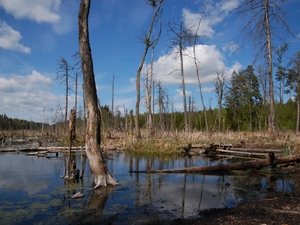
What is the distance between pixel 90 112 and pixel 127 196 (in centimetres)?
236

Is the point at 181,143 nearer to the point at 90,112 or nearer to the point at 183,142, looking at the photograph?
the point at 183,142

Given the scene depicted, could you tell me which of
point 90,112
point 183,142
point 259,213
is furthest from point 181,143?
point 259,213

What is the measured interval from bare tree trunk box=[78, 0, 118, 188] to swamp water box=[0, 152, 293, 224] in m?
0.39

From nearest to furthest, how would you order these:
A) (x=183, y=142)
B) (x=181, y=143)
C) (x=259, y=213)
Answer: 1. (x=259, y=213)
2. (x=181, y=143)
3. (x=183, y=142)

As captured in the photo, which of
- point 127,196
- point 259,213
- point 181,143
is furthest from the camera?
point 181,143

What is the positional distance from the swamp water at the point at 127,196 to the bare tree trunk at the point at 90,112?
394 mm

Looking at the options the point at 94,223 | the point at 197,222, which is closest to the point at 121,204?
the point at 94,223

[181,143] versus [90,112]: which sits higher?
[90,112]

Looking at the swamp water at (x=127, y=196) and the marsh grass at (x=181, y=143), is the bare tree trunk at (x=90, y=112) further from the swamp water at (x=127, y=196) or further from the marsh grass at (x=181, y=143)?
the marsh grass at (x=181, y=143)

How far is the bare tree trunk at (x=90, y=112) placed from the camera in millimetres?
6652

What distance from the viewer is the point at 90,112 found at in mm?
6789

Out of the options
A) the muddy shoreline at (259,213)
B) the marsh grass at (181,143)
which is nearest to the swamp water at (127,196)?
the muddy shoreline at (259,213)

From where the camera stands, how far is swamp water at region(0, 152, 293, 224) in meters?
4.50

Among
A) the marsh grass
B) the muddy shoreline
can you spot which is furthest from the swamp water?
the marsh grass
